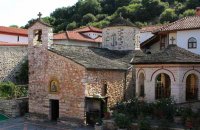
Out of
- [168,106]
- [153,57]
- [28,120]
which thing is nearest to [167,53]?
[153,57]

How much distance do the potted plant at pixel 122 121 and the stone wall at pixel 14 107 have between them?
400 inches

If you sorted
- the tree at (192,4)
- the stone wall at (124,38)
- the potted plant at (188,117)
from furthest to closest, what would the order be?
the tree at (192,4) < the stone wall at (124,38) < the potted plant at (188,117)

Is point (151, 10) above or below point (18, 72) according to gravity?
above

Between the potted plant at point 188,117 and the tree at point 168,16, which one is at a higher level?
the tree at point 168,16

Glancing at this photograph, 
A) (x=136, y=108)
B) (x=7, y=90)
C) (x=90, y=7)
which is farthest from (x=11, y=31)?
(x=90, y=7)

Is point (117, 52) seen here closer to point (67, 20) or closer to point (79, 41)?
point (79, 41)

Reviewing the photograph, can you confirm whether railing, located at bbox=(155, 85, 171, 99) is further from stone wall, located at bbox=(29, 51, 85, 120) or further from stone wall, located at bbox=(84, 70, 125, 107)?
stone wall, located at bbox=(29, 51, 85, 120)

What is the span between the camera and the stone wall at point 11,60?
1320 inches

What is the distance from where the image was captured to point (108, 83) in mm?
24250

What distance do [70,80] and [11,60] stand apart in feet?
44.7

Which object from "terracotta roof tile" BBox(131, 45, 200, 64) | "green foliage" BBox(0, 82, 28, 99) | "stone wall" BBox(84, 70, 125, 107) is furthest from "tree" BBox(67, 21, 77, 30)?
"terracotta roof tile" BBox(131, 45, 200, 64)

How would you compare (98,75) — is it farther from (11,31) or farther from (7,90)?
(11,31)

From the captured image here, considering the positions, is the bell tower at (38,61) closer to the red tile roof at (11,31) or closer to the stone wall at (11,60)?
the stone wall at (11,60)

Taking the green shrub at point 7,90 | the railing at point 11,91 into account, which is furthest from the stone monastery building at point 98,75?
the green shrub at point 7,90
